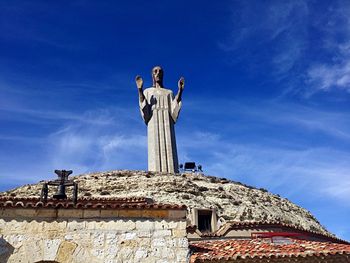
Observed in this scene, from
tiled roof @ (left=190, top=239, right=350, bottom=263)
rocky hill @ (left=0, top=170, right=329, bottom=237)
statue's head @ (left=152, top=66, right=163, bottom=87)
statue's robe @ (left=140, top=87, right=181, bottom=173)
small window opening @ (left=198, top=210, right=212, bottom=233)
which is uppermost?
statue's head @ (left=152, top=66, right=163, bottom=87)

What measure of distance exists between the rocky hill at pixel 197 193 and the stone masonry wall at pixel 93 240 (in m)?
15.7

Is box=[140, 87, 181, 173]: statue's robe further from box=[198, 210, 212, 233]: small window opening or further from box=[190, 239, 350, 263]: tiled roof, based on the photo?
box=[190, 239, 350, 263]: tiled roof

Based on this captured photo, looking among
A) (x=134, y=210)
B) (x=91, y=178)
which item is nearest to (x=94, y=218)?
(x=134, y=210)

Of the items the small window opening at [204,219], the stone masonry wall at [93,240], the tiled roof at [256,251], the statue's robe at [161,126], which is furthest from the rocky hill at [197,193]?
the stone masonry wall at [93,240]

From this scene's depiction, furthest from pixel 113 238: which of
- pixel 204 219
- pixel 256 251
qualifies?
pixel 204 219

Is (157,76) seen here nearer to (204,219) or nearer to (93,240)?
(204,219)

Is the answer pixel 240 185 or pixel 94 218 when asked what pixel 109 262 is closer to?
pixel 94 218

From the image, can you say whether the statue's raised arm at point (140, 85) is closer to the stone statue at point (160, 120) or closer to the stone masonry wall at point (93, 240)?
the stone statue at point (160, 120)

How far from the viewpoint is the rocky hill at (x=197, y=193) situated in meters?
26.9

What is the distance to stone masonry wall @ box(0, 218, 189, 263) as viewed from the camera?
9.29 m

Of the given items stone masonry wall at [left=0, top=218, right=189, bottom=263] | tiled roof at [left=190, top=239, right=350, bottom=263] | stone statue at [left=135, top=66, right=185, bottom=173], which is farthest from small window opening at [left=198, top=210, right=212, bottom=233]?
stone masonry wall at [left=0, top=218, right=189, bottom=263]

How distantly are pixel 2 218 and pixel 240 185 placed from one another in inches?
1022

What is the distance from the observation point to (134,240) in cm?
963

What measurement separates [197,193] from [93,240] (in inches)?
757
